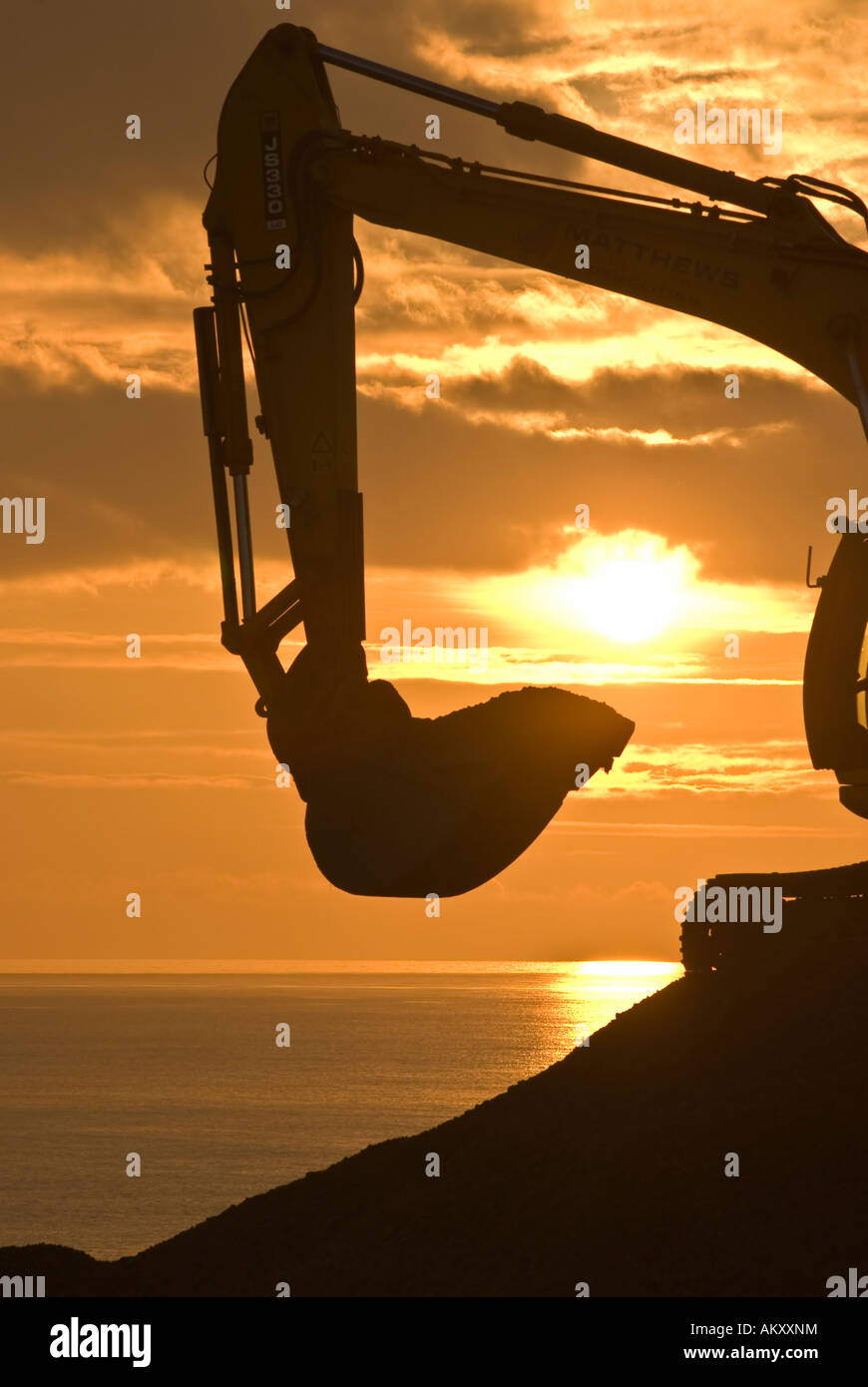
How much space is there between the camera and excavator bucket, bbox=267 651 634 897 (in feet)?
43.8

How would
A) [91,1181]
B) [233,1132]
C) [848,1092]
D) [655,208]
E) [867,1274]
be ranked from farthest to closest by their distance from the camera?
1. [233,1132]
2. [91,1181]
3. [848,1092]
4. [655,208]
5. [867,1274]

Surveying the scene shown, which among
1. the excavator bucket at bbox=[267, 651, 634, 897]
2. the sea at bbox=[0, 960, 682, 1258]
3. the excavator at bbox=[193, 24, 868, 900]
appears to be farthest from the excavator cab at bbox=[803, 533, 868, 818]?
the sea at bbox=[0, 960, 682, 1258]

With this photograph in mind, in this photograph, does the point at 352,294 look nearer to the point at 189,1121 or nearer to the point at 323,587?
the point at 323,587

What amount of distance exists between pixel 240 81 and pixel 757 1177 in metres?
12.1

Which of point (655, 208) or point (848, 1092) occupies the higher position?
point (655, 208)

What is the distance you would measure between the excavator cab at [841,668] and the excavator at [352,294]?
0.02 m

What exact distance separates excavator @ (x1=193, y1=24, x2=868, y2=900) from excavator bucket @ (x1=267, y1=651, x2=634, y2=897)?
0.06 meters

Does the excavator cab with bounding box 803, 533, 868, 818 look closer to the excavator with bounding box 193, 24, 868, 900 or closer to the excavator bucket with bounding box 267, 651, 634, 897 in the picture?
the excavator with bounding box 193, 24, 868, 900

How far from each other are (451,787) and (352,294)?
19.3ft

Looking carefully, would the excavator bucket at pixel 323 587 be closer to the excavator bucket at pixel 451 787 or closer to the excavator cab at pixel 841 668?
the excavator bucket at pixel 451 787

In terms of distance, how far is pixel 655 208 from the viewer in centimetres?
1638

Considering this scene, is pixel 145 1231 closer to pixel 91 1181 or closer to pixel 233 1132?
pixel 91 1181

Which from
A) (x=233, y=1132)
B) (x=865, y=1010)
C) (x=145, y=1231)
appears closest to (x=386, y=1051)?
(x=233, y=1132)

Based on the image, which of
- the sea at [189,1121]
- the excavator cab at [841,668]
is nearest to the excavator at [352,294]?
the excavator cab at [841,668]
